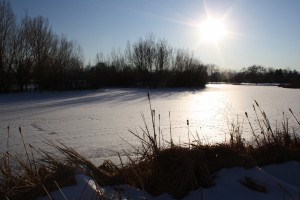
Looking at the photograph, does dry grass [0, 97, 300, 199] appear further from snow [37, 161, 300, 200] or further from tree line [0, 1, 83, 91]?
tree line [0, 1, 83, 91]

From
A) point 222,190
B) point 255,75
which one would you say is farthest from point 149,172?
point 255,75

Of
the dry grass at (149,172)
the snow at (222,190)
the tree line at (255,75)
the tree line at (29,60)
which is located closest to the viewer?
the snow at (222,190)

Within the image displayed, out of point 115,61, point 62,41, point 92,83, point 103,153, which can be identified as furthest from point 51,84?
point 103,153

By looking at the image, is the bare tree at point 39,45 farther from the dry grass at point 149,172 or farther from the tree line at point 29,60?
the dry grass at point 149,172

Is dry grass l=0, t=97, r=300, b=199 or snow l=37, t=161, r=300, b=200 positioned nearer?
snow l=37, t=161, r=300, b=200

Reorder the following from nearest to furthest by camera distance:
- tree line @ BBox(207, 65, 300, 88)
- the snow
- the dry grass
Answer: the snow
the dry grass
tree line @ BBox(207, 65, 300, 88)

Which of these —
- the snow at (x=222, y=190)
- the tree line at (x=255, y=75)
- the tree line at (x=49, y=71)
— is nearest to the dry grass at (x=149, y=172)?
the snow at (x=222, y=190)

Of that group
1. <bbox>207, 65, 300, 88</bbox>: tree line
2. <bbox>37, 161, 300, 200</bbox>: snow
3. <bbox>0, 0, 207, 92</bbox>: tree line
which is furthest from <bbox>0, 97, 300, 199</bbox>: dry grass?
<bbox>207, 65, 300, 88</bbox>: tree line

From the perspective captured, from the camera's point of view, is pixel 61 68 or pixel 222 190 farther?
pixel 61 68

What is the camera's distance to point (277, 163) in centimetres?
339

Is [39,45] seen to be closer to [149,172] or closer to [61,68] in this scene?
[61,68]

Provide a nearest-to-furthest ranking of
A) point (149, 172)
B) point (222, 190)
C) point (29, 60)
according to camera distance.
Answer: point (222, 190) < point (149, 172) < point (29, 60)

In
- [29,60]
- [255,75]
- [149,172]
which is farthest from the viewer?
[255,75]

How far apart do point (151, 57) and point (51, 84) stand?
1590 cm
